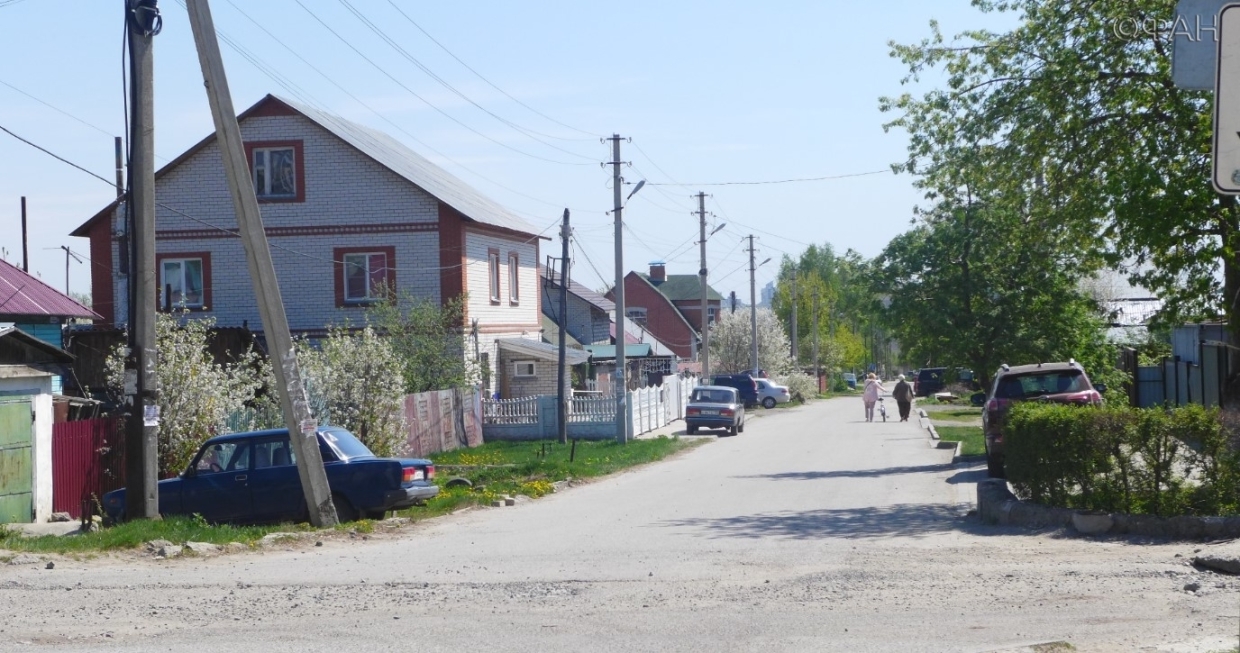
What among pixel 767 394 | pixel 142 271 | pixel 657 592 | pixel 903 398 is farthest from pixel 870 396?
pixel 657 592

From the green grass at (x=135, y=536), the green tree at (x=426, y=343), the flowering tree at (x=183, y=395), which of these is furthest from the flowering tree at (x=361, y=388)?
the green grass at (x=135, y=536)

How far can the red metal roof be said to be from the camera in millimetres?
23484

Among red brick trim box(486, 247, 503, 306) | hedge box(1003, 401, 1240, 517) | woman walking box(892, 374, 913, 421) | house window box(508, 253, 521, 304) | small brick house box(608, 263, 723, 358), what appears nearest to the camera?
hedge box(1003, 401, 1240, 517)

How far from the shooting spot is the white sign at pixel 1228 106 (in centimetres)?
502

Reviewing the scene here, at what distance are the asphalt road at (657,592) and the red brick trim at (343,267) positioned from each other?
67.3ft

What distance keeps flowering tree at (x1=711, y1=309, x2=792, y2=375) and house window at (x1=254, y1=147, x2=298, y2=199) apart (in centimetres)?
4591

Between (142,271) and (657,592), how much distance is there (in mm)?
8345

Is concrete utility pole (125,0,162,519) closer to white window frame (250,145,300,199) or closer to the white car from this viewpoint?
white window frame (250,145,300,199)

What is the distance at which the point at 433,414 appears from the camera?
31375mm

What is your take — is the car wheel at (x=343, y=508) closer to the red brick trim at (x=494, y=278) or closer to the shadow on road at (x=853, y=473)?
the shadow on road at (x=853, y=473)

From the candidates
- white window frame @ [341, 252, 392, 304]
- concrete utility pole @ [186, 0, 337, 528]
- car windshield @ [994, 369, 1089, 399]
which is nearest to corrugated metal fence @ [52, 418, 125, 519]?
concrete utility pole @ [186, 0, 337, 528]

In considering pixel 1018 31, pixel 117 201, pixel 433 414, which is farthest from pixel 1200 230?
pixel 117 201

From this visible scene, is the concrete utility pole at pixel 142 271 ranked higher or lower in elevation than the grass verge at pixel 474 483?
higher

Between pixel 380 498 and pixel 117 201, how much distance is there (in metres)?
22.0
